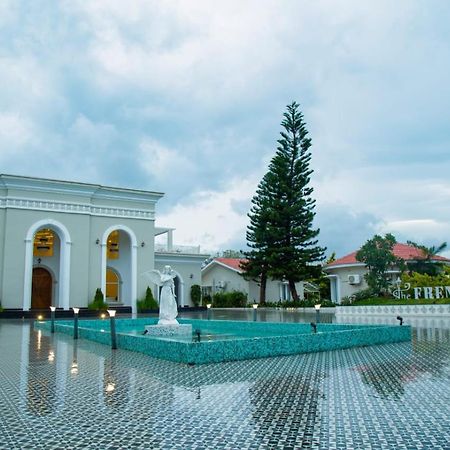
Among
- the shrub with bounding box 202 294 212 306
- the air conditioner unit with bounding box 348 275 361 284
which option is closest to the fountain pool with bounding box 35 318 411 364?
the air conditioner unit with bounding box 348 275 361 284

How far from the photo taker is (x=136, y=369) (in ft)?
21.0

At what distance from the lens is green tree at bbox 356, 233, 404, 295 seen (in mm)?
21984

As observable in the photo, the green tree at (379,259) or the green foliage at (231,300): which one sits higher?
the green tree at (379,259)

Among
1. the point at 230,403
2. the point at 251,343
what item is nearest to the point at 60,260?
the point at 251,343

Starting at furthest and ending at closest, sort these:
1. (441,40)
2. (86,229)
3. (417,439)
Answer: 1. (86,229)
2. (441,40)
3. (417,439)

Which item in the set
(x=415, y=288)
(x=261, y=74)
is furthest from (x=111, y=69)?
(x=415, y=288)

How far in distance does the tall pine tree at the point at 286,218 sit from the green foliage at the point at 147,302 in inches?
279

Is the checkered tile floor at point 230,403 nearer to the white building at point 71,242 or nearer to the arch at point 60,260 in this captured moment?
the arch at point 60,260

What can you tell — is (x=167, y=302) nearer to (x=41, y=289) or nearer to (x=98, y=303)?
(x=98, y=303)

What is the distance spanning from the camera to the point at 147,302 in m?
22.7

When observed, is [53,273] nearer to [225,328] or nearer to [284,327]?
[225,328]

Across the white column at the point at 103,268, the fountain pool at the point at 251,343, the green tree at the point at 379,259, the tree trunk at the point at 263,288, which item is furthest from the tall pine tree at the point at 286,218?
the fountain pool at the point at 251,343

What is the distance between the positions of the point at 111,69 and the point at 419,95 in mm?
9651

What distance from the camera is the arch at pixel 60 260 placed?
799 inches
